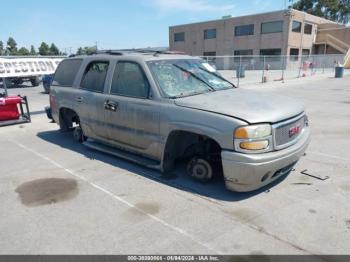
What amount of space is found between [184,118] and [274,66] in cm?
2679

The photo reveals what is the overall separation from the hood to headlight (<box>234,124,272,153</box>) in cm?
9

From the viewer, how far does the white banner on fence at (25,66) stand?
31.3 ft

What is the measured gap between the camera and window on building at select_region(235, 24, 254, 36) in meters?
45.3

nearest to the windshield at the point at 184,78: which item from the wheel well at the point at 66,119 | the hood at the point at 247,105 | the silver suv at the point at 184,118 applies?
the silver suv at the point at 184,118

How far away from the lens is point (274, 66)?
28.6 m

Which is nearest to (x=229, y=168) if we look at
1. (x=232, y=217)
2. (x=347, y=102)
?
(x=232, y=217)

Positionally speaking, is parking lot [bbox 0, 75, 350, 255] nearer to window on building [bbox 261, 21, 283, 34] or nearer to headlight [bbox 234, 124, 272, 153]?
headlight [bbox 234, 124, 272, 153]

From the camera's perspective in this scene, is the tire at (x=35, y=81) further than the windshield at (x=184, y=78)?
Yes

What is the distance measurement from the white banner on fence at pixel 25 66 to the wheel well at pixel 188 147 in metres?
7.39

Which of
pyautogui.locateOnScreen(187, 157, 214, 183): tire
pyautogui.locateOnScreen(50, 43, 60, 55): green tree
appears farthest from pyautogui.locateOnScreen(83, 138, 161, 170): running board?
pyautogui.locateOnScreen(50, 43, 60, 55): green tree

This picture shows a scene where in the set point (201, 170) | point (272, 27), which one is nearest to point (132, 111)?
point (201, 170)

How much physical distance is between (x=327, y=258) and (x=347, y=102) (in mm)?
10482

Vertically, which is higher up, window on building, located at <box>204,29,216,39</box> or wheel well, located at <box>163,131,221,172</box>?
window on building, located at <box>204,29,216,39</box>

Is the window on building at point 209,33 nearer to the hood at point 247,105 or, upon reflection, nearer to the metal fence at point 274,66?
the metal fence at point 274,66
